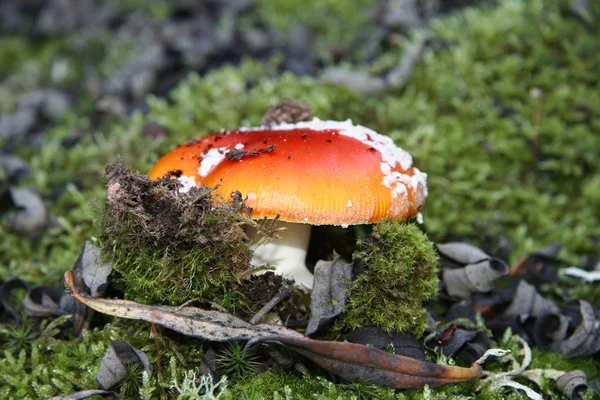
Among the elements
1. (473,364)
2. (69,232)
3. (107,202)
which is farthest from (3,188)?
(473,364)

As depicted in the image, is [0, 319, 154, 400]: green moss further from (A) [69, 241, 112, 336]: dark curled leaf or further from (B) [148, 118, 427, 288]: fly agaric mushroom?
(B) [148, 118, 427, 288]: fly agaric mushroom

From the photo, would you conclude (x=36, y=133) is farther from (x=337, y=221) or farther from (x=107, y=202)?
(x=337, y=221)

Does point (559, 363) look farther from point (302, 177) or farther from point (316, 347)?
point (302, 177)

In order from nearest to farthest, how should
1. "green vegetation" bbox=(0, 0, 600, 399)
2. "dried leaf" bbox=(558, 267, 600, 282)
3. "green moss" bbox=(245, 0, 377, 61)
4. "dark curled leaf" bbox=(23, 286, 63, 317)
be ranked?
"dark curled leaf" bbox=(23, 286, 63, 317) < "dried leaf" bbox=(558, 267, 600, 282) < "green vegetation" bbox=(0, 0, 600, 399) < "green moss" bbox=(245, 0, 377, 61)

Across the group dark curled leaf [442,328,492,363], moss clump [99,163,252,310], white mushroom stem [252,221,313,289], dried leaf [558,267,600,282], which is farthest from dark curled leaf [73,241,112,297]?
dried leaf [558,267,600,282]

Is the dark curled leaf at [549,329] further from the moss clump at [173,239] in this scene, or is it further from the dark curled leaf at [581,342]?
the moss clump at [173,239]

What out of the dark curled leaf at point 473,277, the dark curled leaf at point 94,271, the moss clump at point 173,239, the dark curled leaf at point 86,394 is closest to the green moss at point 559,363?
→ the dark curled leaf at point 473,277
